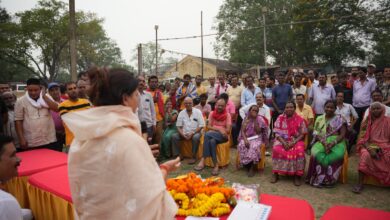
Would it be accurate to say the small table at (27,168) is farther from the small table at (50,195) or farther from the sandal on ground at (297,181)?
the sandal on ground at (297,181)

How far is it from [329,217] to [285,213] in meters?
0.35

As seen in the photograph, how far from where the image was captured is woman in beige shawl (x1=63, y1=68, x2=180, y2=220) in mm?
1394

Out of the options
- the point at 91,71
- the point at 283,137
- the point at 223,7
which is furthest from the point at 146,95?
the point at 223,7

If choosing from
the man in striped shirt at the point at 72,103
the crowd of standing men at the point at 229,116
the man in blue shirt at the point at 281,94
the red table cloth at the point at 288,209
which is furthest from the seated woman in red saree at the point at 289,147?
the man in striped shirt at the point at 72,103

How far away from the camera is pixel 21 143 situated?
4.23 metres

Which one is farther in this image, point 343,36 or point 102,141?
point 343,36

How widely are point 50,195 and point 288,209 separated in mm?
2411

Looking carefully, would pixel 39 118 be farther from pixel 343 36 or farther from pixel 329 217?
pixel 343 36

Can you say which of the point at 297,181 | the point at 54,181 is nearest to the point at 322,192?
the point at 297,181

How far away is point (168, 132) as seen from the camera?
21.4ft

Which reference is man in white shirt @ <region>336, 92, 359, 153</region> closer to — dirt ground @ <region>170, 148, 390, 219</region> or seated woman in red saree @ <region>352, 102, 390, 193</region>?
dirt ground @ <region>170, 148, 390, 219</region>

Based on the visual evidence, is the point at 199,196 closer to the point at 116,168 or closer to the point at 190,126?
the point at 116,168

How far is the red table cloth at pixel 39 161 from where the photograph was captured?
140 inches

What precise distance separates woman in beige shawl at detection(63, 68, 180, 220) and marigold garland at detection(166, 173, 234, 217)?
1.10 meters
